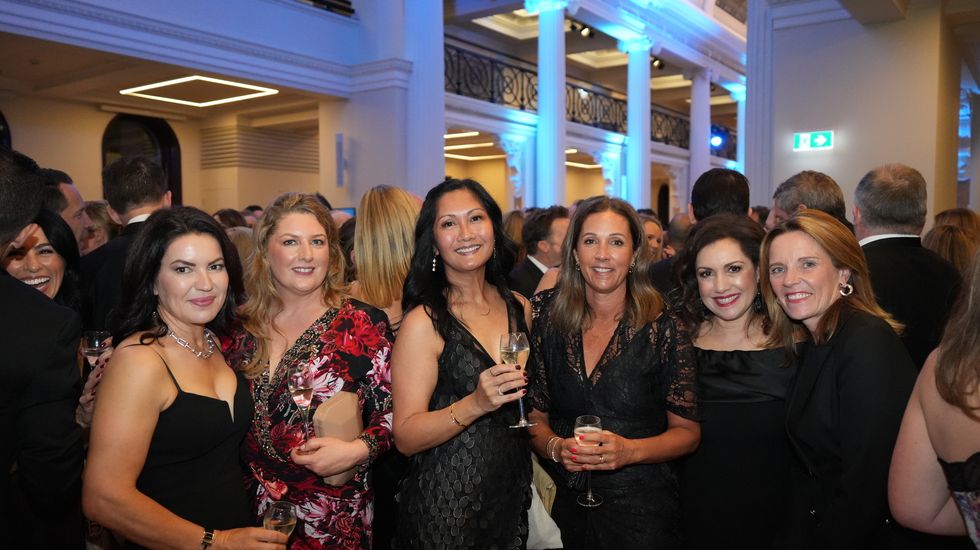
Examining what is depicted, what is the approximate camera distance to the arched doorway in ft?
36.8

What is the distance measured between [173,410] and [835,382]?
1.79 m

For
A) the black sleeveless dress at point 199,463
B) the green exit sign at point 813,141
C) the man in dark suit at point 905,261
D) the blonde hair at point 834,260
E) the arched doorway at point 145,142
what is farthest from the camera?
the arched doorway at point 145,142

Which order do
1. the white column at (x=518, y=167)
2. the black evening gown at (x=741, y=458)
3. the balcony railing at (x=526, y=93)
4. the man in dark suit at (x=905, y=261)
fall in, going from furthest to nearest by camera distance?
the white column at (x=518, y=167) < the balcony railing at (x=526, y=93) < the man in dark suit at (x=905, y=261) < the black evening gown at (x=741, y=458)

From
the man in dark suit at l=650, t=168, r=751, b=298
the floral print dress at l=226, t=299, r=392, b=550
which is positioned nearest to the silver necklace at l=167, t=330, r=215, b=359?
the floral print dress at l=226, t=299, r=392, b=550

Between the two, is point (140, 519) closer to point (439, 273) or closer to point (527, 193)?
point (439, 273)

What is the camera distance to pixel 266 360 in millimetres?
2158

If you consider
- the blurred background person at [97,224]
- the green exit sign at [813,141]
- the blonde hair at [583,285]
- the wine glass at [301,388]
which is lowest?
the wine glass at [301,388]

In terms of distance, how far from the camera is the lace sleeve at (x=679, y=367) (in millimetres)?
2166

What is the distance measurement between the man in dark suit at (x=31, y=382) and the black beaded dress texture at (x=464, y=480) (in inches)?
37.1

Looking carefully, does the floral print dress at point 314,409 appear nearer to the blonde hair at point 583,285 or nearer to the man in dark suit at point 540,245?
the blonde hair at point 583,285

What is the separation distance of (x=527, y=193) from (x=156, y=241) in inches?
467

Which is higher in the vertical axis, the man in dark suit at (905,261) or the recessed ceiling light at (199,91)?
the recessed ceiling light at (199,91)

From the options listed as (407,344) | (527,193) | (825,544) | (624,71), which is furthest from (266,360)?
(624,71)

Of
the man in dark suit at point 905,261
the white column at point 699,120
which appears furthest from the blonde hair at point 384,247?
the white column at point 699,120
